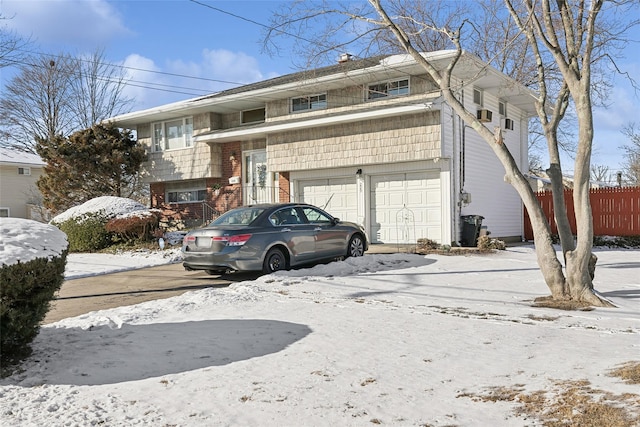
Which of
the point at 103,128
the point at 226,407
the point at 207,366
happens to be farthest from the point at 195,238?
the point at 103,128

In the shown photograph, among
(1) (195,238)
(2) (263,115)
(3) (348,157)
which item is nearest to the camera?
(1) (195,238)

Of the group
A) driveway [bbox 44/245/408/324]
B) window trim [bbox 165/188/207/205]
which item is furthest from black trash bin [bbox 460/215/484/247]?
window trim [bbox 165/188/207/205]

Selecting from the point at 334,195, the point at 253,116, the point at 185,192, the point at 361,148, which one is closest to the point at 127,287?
the point at 361,148

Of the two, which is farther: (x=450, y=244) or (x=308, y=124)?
(x=308, y=124)

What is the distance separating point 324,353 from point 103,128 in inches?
751

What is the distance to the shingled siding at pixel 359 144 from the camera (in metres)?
15.3

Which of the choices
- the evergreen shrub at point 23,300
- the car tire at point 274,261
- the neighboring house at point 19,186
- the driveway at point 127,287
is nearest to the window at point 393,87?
the car tire at point 274,261

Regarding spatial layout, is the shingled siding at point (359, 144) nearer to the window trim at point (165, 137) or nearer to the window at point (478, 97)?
the window at point (478, 97)

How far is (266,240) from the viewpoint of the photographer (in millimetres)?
9695

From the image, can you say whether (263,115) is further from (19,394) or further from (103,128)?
(19,394)

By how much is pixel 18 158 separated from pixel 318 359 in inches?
1339

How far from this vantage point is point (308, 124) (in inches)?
666

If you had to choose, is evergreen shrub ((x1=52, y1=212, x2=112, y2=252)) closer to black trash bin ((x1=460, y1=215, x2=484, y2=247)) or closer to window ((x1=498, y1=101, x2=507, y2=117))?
black trash bin ((x1=460, y1=215, x2=484, y2=247))

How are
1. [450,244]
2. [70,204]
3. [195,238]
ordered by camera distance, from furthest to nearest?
[70,204], [450,244], [195,238]
